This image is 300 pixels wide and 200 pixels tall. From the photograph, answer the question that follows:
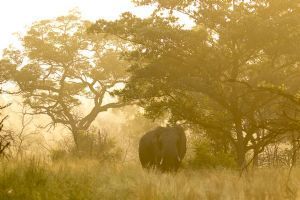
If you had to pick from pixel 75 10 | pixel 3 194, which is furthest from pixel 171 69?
pixel 75 10

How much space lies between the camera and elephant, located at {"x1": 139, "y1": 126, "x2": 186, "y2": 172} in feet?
41.3

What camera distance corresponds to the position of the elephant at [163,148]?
12.6 m

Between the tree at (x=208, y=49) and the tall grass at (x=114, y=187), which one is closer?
the tall grass at (x=114, y=187)

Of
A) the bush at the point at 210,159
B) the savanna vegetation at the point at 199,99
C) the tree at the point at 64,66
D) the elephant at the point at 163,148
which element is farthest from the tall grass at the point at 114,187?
the tree at the point at 64,66

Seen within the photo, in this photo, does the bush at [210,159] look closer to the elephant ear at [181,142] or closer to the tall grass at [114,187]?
the elephant ear at [181,142]

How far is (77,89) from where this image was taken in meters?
29.1

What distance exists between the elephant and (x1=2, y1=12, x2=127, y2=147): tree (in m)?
14.1

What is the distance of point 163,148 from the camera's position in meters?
12.9

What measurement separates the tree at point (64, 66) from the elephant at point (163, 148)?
46.1 ft

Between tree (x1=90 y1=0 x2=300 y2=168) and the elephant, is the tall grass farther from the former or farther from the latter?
tree (x1=90 y1=0 x2=300 y2=168)

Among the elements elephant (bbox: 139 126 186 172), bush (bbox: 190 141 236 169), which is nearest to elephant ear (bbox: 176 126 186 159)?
elephant (bbox: 139 126 186 172)

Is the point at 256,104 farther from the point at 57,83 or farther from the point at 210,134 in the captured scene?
the point at 57,83

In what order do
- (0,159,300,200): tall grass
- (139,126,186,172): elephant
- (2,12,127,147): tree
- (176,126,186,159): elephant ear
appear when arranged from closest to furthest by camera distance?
(0,159,300,200): tall grass
(139,126,186,172): elephant
(176,126,186,159): elephant ear
(2,12,127,147): tree

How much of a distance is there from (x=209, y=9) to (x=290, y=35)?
2.73 meters
